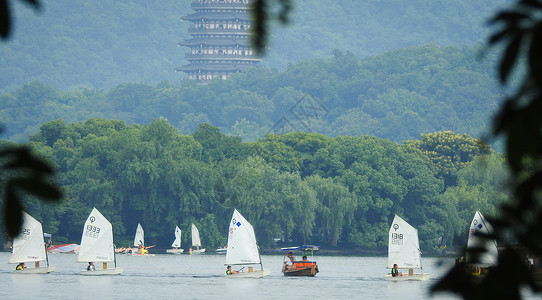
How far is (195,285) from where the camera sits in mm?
60031

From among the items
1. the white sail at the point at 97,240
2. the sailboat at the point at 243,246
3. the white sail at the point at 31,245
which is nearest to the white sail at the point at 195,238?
the white sail at the point at 97,240

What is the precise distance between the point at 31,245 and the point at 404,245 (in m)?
20.0

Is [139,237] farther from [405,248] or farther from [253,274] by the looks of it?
→ [405,248]

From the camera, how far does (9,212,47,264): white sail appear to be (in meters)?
63.7

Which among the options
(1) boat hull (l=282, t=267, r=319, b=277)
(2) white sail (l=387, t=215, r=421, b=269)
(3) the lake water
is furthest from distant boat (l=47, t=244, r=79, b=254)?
(2) white sail (l=387, t=215, r=421, b=269)

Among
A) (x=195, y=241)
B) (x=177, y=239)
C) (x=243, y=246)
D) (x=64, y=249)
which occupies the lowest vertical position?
(x=243, y=246)

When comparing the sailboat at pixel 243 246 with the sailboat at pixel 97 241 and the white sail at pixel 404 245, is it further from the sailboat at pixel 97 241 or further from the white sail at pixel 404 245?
the white sail at pixel 404 245

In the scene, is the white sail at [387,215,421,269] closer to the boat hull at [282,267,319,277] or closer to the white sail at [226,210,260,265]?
the boat hull at [282,267,319,277]

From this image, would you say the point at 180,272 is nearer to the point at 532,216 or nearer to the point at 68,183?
the point at 68,183

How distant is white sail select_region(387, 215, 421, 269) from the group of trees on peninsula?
30.5m

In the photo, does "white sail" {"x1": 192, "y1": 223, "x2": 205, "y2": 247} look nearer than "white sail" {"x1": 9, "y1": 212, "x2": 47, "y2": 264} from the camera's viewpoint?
No

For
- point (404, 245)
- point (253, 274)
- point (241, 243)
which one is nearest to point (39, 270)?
point (241, 243)

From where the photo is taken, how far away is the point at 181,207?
101500mm

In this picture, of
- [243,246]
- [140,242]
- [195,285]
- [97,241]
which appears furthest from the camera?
[140,242]
